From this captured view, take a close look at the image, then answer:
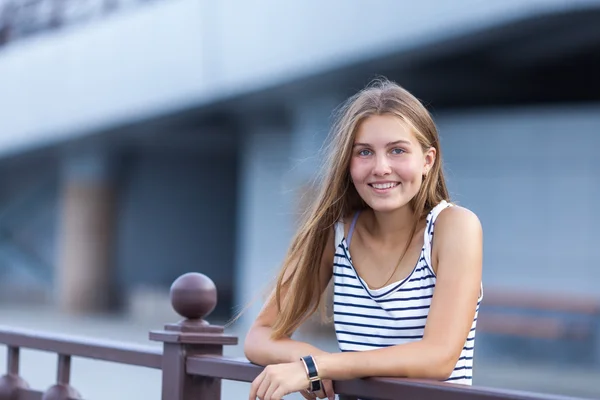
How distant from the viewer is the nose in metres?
2.61

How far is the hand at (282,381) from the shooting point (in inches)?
93.8

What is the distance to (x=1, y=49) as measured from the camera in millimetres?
20375

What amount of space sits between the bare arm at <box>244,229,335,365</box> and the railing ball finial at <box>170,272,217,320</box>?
0.23 meters

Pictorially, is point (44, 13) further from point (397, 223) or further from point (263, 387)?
point (263, 387)

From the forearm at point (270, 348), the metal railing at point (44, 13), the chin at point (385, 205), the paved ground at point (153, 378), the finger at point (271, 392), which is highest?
the metal railing at point (44, 13)

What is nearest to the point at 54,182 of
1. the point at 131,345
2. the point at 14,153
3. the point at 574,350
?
the point at 14,153

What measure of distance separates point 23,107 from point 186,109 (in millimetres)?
4498

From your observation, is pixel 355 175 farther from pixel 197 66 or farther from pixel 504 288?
pixel 197 66

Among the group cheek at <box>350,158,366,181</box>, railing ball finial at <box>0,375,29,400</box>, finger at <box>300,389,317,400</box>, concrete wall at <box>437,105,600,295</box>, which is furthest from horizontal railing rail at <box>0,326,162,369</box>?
concrete wall at <box>437,105,600,295</box>

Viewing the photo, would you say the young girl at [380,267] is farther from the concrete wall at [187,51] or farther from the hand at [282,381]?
the concrete wall at [187,51]

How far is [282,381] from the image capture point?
2391mm

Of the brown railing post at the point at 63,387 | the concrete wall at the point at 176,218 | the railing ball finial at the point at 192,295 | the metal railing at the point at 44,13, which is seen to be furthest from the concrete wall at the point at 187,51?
the railing ball finial at the point at 192,295

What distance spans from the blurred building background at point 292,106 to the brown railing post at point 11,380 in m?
8.23

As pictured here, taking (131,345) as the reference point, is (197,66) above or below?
above
